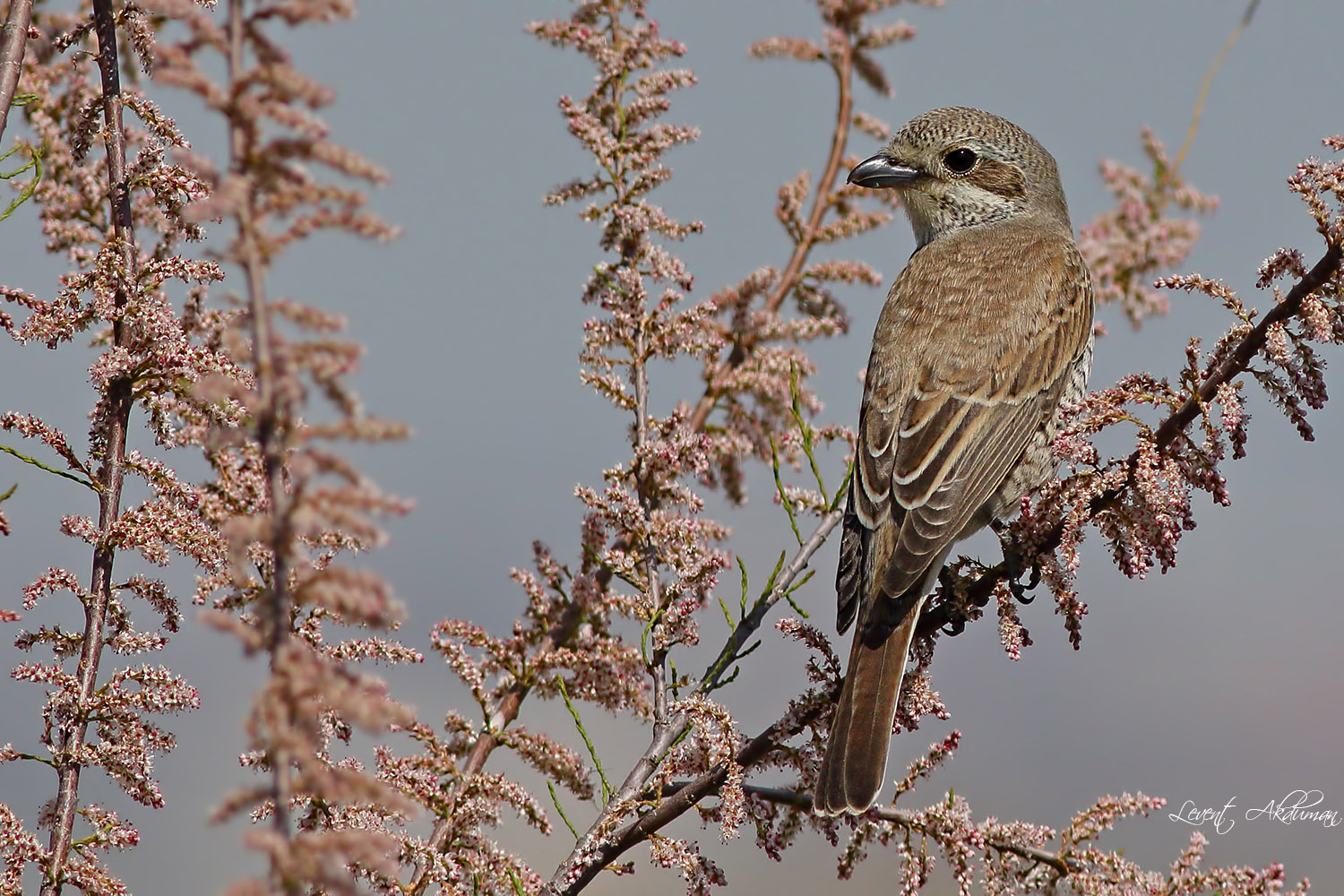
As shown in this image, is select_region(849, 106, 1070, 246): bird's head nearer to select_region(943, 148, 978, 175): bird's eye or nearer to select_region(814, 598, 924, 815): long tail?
select_region(943, 148, 978, 175): bird's eye

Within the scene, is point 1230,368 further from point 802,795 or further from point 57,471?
point 57,471

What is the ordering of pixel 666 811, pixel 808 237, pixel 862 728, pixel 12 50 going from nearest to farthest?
pixel 12 50 < pixel 666 811 < pixel 862 728 < pixel 808 237

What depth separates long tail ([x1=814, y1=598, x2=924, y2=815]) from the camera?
298 cm

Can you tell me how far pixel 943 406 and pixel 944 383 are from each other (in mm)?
126

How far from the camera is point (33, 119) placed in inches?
128

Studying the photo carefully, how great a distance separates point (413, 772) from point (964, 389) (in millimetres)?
Answer: 2521

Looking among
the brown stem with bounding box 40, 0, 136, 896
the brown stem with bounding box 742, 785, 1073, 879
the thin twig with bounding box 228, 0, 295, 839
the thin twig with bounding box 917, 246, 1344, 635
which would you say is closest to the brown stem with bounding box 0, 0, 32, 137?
the brown stem with bounding box 40, 0, 136, 896

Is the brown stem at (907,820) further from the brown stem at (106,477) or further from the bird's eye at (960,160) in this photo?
the bird's eye at (960,160)

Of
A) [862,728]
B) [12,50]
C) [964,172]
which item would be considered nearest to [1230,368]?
[862,728]

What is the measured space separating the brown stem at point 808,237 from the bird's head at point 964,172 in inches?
46.6

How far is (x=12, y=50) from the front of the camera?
250 centimetres

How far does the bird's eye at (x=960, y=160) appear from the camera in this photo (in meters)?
5.93

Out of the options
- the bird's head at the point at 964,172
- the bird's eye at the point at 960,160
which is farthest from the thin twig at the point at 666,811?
the bird's eye at the point at 960,160

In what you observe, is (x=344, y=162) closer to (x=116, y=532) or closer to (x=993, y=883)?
(x=116, y=532)
